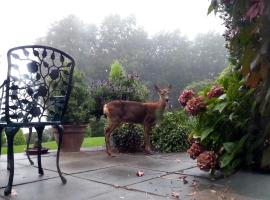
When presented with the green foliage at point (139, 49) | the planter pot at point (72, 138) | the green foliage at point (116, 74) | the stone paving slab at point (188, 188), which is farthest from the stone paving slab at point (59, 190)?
the green foliage at point (139, 49)

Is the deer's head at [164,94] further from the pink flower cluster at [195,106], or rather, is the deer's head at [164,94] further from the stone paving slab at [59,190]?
the stone paving slab at [59,190]

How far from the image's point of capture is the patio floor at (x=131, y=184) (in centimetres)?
260

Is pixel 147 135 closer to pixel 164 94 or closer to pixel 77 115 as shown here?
pixel 164 94

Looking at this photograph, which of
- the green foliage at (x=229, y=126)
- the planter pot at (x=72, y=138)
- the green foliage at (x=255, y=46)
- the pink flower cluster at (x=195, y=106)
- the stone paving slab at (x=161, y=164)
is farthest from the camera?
the planter pot at (x=72, y=138)

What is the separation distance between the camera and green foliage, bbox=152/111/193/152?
5867 millimetres

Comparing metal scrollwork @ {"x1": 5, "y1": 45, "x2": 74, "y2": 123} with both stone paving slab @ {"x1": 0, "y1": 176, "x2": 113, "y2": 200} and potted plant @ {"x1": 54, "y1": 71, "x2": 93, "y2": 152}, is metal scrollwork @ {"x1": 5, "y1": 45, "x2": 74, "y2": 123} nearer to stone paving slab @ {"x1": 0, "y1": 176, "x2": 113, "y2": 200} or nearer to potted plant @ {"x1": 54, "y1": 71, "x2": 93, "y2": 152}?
stone paving slab @ {"x1": 0, "y1": 176, "x2": 113, "y2": 200}

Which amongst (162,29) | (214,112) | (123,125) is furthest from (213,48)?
(214,112)

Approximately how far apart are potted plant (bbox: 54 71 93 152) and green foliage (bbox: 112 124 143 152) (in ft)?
2.05

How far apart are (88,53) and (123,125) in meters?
26.8

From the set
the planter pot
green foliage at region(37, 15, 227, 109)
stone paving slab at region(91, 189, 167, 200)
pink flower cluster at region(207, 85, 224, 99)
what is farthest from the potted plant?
green foliage at region(37, 15, 227, 109)

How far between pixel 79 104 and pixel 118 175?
9.85 ft

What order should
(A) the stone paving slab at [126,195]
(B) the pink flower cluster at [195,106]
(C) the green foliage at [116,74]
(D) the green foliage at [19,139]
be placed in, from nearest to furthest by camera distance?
(A) the stone paving slab at [126,195] < (B) the pink flower cluster at [195,106] < (C) the green foliage at [116,74] < (D) the green foliage at [19,139]

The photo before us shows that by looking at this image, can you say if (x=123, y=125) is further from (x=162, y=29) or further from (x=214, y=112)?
(x=162, y=29)

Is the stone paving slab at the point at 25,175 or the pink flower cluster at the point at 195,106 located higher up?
the pink flower cluster at the point at 195,106
